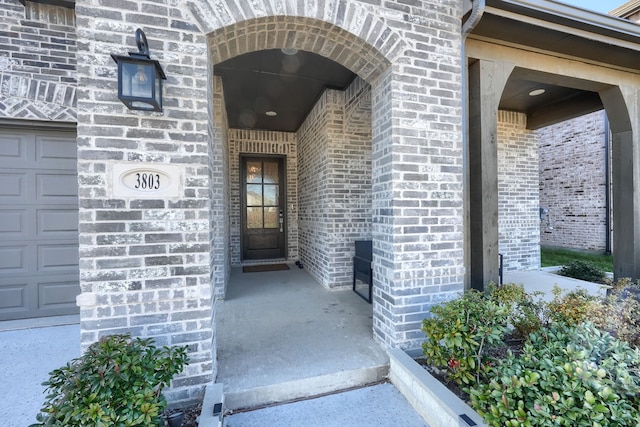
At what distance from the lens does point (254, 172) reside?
6.52 m


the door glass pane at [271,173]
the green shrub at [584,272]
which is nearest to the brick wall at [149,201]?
the door glass pane at [271,173]

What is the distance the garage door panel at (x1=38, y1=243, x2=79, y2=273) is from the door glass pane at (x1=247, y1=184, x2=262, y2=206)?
3592mm

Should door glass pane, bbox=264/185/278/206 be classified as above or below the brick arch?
below

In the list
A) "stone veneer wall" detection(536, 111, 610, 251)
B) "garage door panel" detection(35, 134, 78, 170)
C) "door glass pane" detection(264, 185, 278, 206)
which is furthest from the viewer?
"stone veneer wall" detection(536, 111, 610, 251)

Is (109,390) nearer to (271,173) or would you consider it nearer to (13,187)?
(13,187)

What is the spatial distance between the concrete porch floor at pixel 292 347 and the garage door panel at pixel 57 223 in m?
1.91

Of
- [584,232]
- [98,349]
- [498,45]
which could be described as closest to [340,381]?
[98,349]

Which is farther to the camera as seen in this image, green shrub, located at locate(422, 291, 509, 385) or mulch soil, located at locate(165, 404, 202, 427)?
green shrub, located at locate(422, 291, 509, 385)

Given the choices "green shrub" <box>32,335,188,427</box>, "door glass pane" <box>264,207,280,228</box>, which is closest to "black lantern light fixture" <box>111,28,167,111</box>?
"green shrub" <box>32,335,188,427</box>

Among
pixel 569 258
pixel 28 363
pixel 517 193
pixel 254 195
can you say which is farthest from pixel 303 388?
pixel 569 258

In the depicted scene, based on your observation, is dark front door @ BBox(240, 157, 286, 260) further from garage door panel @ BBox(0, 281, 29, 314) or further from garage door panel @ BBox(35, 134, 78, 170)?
garage door panel @ BBox(0, 281, 29, 314)

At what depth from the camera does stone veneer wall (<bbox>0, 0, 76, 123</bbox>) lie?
2.74 meters

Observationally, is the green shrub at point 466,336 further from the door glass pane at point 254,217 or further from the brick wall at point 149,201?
the door glass pane at point 254,217

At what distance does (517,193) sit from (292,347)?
18.7 feet
